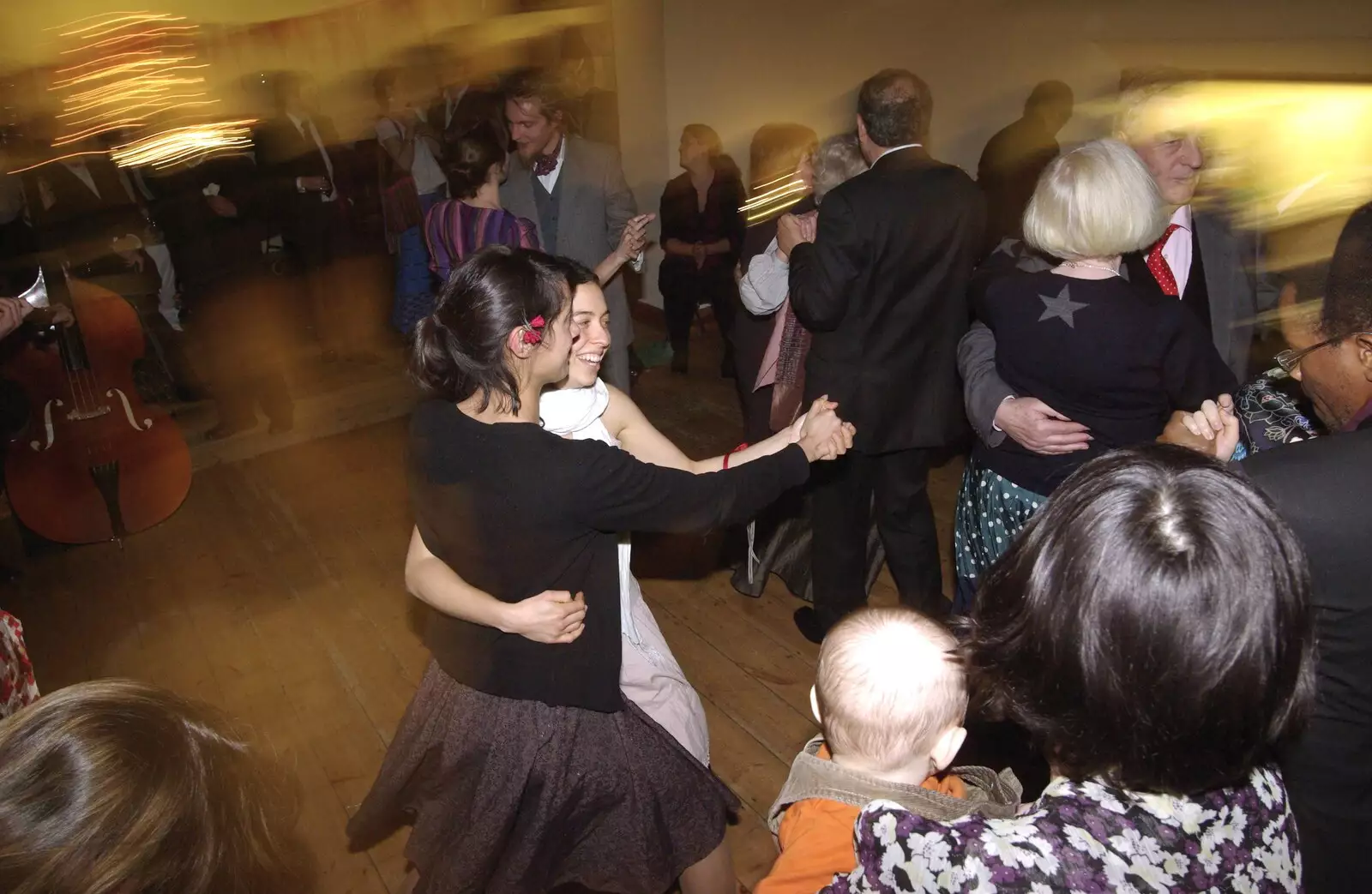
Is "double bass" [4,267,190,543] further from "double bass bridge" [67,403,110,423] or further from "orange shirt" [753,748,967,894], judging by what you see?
"orange shirt" [753,748,967,894]

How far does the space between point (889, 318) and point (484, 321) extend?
1.37 meters

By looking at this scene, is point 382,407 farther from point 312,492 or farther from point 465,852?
point 465,852

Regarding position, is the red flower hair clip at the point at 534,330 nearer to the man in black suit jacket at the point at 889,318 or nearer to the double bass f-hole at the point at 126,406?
the man in black suit jacket at the point at 889,318

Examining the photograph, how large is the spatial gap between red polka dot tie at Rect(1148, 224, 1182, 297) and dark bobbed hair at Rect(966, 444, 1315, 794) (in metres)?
1.55

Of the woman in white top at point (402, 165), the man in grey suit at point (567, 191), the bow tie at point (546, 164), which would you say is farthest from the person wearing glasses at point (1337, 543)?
the woman in white top at point (402, 165)

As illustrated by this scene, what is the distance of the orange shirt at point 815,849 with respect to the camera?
1.18m

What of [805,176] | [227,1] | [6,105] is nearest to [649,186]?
[227,1]

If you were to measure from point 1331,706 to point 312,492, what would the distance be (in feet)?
14.0

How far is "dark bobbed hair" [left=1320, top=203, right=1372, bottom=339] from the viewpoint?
4.43ft

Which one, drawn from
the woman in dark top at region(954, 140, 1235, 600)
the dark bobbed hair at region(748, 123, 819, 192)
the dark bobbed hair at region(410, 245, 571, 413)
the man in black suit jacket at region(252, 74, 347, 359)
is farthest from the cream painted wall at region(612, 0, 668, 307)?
the dark bobbed hair at region(410, 245, 571, 413)

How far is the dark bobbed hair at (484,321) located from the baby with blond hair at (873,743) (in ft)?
2.74

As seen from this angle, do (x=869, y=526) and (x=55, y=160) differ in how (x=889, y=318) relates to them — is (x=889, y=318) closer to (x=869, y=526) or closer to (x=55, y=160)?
(x=869, y=526)

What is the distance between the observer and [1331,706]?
4.21 feet

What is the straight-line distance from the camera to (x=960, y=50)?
16.7 feet
